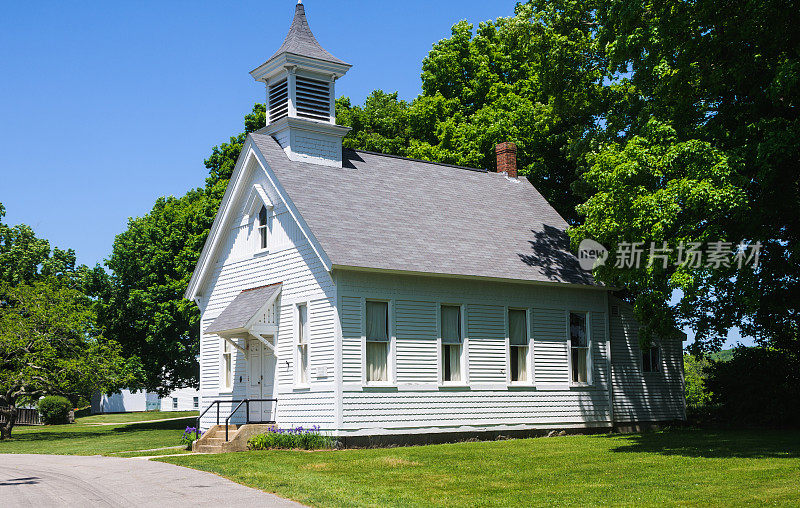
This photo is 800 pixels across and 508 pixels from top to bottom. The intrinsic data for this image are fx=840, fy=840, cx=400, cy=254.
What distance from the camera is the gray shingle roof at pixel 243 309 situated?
22.7 metres

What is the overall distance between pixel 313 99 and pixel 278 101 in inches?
47.1

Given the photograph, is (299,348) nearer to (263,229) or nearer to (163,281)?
(263,229)

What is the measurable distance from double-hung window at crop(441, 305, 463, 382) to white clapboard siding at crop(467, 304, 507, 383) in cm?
32

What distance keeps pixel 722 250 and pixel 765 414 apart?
37.2 ft

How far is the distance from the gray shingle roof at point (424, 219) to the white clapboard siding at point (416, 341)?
115 centimetres

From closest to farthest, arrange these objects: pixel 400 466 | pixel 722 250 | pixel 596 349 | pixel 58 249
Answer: pixel 400 466 → pixel 722 250 → pixel 596 349 → pixel 58 249

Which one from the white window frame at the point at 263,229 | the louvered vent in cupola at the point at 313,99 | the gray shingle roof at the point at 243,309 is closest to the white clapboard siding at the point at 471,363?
the gray shingle roof at the point at 243,309

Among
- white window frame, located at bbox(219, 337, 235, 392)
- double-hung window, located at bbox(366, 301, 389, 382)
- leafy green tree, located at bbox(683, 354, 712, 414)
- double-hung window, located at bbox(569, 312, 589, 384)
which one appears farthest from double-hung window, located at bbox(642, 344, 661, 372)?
white window frame, located at bbox(219, 337, 235, 392)

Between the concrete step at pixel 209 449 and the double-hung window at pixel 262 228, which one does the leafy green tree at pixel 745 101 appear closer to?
the double-hung window at pixel 262 228

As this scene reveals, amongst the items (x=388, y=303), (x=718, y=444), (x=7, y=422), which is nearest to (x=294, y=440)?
(x=388, y=303)

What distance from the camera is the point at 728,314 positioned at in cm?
2105

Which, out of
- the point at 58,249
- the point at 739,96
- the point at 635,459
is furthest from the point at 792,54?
the point at 58,249

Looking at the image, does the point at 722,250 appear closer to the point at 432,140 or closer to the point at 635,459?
the point at 635,459

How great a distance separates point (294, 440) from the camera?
2089 cm
